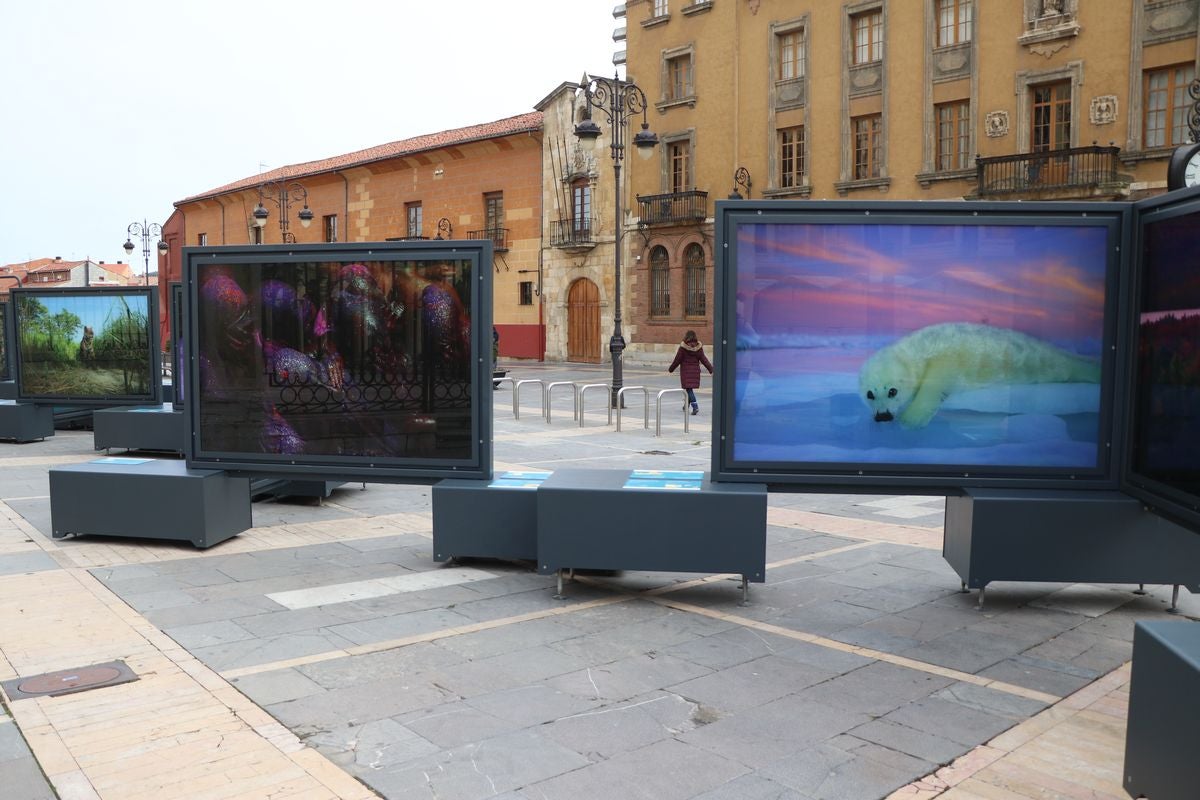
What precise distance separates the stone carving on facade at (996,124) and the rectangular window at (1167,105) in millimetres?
3503

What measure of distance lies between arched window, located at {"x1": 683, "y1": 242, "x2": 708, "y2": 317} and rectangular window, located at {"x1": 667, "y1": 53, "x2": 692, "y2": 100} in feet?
18.3

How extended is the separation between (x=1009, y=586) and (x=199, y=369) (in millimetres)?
6660

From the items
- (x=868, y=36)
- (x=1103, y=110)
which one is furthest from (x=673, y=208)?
(x=1103, y=110)

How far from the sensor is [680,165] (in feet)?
119

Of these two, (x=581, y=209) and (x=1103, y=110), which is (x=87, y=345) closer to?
(x=1103, y=110)

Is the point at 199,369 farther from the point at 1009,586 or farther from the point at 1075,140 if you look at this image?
the point at 1075,140

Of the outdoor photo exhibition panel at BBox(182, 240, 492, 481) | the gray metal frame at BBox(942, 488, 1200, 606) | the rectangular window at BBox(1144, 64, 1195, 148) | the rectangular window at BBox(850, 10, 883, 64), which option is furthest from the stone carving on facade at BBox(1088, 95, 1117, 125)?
the outdoor photo exhibition panel at BBox(182, 240, 492, 481)

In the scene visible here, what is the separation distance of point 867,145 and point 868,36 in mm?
3231

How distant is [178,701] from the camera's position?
494cm

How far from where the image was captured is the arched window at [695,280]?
34.8 meters

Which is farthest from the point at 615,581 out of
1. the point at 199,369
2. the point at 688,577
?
the point at 199,369

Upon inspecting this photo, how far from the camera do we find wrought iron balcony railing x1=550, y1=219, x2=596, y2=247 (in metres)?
38.6

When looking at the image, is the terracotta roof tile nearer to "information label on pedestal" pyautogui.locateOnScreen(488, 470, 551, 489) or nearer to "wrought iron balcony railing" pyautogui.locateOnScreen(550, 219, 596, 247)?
"wrought iron balcony railing" pyautogui.locateOnScreen(550, 219, 596, 247)

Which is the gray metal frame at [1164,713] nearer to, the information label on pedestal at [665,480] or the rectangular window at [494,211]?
the information label on pedestal at [665,480]
